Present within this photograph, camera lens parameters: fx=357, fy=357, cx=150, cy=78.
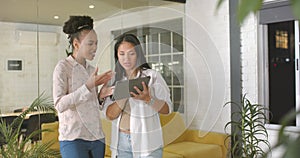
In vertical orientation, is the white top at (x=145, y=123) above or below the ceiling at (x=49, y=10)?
below

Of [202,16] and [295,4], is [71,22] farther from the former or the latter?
[202,16]

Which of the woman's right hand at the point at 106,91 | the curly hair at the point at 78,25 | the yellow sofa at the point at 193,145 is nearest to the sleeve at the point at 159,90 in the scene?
the woman's right hand at the point at 106,91

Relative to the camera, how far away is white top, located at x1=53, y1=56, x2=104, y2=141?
188 cm

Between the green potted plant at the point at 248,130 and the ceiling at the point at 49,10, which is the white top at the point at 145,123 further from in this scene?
the green potted plant at the point at 248,130

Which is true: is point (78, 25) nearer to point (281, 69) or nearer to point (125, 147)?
point (125, 147)

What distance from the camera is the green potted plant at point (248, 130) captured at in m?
3.57

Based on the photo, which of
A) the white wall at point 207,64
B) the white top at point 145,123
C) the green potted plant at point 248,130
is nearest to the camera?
the white top at point 145,123

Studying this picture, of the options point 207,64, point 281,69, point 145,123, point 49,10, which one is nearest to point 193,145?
point 207,64

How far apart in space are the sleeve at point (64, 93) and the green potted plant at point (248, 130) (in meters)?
2.14

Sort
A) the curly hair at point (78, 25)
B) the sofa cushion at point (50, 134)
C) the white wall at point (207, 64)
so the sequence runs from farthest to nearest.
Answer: the white wall at point (207, 64) < the sofa cushion at point (50, 134) < the curly hair at point (78, 25)

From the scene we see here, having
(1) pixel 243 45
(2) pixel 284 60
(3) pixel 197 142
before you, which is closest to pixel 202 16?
(1) pixel 243 45

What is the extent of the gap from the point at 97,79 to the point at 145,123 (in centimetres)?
36

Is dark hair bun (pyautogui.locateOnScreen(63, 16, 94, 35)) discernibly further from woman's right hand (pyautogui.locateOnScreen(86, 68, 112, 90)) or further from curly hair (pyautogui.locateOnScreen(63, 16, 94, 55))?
woman's right hand (pyautogui.locateOnScreen(86, 68, 112, 90))

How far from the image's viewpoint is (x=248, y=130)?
3570mm
